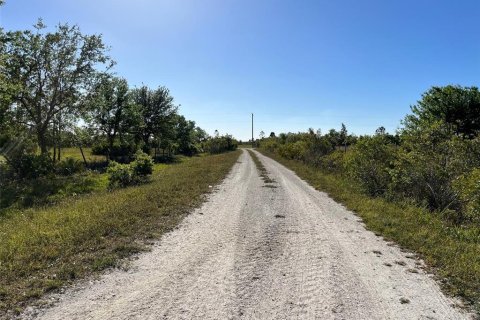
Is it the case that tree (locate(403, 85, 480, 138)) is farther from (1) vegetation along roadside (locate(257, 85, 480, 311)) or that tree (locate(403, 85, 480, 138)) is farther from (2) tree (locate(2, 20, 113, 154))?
(2) tree (locate(2, 20, 113, 154))

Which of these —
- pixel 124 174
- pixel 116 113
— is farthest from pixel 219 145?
pixel 124 174

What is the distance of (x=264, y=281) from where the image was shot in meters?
5.04

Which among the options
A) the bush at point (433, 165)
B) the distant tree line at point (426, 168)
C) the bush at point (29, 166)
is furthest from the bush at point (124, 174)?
the bush at point (433, 165)

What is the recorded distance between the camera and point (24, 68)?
23.5 m

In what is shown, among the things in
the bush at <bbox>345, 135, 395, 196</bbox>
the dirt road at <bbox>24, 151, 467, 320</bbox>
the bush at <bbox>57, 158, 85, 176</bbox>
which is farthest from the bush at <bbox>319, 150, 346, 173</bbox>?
the bush at <bbox>57, 158, 85, 176</bbox>

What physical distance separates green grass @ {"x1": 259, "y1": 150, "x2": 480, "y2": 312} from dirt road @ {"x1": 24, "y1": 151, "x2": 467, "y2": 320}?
1.26 ft

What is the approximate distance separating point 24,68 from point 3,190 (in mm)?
10363

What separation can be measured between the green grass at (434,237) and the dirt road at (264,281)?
385 millimetres

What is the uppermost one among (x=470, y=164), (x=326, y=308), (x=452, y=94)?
(x=452, y=94)

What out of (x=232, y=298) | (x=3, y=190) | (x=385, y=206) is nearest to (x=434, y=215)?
(x=385, y=206)

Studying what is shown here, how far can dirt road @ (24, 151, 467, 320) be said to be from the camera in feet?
13.6

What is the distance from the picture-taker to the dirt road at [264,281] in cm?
414

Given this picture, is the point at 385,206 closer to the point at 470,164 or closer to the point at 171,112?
the point at 470,164

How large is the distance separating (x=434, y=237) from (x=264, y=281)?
4879 mm
